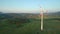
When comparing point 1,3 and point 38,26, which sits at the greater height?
point 1,3

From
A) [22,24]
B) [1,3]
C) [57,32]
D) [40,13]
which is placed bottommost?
[57,32]

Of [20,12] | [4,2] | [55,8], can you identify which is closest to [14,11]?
[20,12]

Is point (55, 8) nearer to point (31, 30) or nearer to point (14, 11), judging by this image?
point (31, 30)

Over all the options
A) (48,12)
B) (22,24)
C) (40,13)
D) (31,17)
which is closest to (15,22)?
(22,24)

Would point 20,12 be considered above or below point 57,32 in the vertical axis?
above

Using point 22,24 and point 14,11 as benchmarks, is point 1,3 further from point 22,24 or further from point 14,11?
point 22,24
